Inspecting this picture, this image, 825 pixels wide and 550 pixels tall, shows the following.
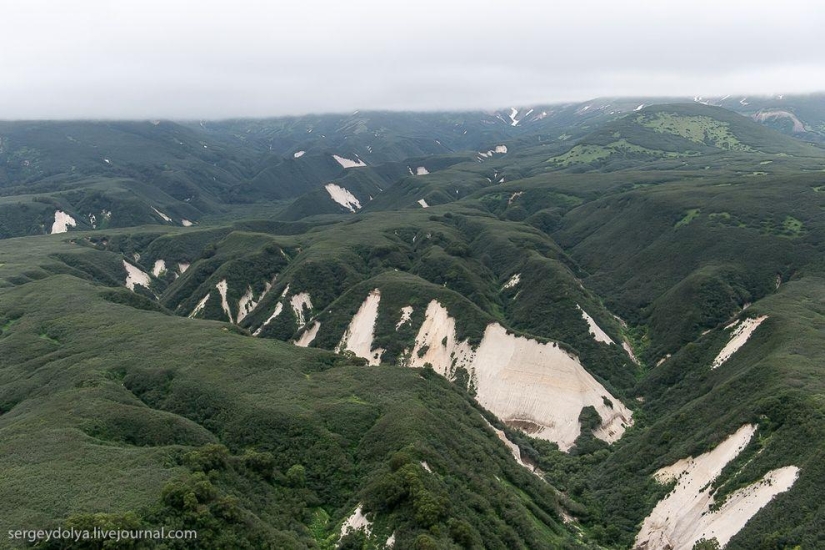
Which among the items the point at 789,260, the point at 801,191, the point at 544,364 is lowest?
the point at 544,364

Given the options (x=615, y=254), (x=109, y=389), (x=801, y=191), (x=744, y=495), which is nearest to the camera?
(x=744, y=495)

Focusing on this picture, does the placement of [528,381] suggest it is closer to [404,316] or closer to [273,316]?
[404,316]

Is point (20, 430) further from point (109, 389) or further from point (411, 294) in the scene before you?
point (411, 294)

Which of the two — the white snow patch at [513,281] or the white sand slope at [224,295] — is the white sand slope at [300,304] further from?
the white snow patch at [513,281]

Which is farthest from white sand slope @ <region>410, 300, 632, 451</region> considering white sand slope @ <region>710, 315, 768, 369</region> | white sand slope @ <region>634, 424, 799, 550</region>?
white sand slope @ <region>634, 424, 799, 550</region>

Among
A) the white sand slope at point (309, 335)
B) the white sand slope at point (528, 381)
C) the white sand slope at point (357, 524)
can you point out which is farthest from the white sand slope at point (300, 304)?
the white sand slope at point (357, 524)

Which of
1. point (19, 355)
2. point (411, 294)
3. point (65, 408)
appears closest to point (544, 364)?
point (411, 294)
